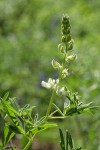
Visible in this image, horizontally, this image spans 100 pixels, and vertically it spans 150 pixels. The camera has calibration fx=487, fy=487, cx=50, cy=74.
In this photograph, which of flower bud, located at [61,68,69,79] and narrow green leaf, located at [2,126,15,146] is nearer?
flower bud, located at [61,68,69,79]

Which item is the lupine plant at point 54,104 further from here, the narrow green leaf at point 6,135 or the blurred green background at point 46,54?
the blurred green background at point 46,54

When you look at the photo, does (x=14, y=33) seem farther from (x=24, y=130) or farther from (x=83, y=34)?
(x=24, y=130)

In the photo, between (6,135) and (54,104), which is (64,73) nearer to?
(54,104)

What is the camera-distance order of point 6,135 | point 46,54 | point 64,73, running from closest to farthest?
point 64,73 < point 6,135 < point 46,54

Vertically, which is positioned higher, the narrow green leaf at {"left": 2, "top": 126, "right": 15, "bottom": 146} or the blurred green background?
the blurred green background

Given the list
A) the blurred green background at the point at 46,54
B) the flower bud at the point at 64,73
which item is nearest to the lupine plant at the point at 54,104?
the flower bud at the point at 64,73

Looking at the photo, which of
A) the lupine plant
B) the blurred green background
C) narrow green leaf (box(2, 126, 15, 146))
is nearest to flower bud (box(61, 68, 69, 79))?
the lupine plant

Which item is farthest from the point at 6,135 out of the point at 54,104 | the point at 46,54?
the point at 46,54

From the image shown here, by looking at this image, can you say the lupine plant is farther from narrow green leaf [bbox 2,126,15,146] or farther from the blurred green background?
the blurred green background

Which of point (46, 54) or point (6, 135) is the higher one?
point (46, 54)

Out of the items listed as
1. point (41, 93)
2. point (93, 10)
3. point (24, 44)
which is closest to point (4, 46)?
point (24, 44)
